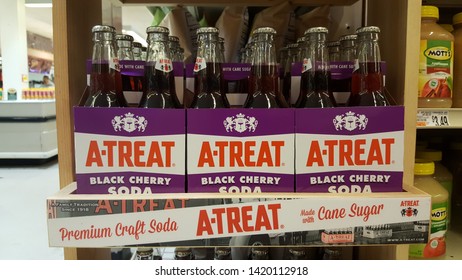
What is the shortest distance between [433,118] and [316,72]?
0.33m

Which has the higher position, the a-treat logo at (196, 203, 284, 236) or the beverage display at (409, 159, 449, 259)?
the a-treat logo at (196, 203, 284, 236)

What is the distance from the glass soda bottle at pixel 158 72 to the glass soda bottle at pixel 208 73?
2.3 inches

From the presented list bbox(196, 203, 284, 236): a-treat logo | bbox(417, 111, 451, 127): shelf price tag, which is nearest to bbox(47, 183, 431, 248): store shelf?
bbox(196, 203, 284, 236): a-treat logo

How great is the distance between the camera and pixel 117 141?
74cm

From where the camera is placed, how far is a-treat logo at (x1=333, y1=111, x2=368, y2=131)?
29.2 inches

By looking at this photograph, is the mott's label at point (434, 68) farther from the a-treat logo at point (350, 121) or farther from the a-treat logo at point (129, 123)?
the a-treat logo at point (129, 123)

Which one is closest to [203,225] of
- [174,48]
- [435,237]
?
[174,48]

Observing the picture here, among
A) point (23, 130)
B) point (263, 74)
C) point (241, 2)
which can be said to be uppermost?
point (241, 2)

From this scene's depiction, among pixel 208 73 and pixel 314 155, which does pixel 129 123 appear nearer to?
pixel 208 73

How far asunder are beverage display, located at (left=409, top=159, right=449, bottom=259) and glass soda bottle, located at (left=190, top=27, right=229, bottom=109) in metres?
0.58

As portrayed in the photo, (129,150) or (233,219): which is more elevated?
(129,150)

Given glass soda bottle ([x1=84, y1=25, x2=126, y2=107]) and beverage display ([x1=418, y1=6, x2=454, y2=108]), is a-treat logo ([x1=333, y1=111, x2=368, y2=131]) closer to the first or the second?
beverage display ([x1=418, y1=6, x2=454, y2=108])

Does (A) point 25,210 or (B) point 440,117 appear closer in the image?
(B) point 440,117

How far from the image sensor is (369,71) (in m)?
0.80
